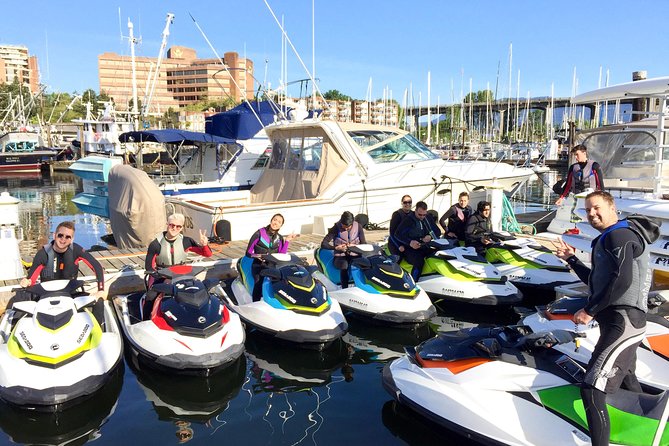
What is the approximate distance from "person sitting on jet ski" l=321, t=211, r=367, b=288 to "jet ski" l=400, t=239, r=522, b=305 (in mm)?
1082

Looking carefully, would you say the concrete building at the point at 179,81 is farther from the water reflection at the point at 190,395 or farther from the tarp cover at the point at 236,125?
the water reflection at the point at 190,395

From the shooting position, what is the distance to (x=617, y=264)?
3.53m

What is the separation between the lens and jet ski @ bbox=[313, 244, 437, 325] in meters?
7.05

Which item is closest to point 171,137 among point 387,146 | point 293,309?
point 387,146

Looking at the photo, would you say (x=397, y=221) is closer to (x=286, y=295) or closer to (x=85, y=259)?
(x=286, y=295)

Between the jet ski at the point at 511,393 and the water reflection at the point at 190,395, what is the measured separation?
1.69 meters

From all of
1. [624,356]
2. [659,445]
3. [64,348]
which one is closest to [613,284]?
[624,356]

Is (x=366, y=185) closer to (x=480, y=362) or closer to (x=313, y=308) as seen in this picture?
(x=313, y=308)

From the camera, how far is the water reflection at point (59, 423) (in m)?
4.71

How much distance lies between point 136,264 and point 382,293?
455cm

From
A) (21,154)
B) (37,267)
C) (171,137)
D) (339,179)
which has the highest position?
(171,137)

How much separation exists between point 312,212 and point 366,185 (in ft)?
4.53

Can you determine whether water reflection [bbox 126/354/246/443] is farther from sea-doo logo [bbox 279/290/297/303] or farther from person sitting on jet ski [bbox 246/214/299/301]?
person sitting on jet ski [bbox 246/214/299/301]

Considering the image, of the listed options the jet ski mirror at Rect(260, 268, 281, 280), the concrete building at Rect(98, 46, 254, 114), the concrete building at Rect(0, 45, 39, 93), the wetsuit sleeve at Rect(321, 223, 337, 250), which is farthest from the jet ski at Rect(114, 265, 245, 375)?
the concrete building at Rect(0, 45, 39, 93)
